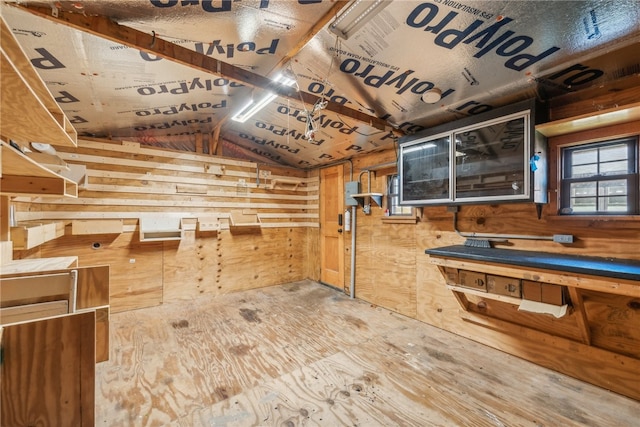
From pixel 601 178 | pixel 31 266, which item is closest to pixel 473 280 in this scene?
pixel 601 178

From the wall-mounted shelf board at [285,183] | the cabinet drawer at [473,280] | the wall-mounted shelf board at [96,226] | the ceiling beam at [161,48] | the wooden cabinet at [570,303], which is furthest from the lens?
the wall-mounted shelf board at [285,183]

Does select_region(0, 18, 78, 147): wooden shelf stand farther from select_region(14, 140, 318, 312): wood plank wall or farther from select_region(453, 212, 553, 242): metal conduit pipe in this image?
select_region(453, 212, 553, 242): metal conduit pipe

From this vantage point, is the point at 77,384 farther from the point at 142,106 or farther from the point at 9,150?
the point at 142,106

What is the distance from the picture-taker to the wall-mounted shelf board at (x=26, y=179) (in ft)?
4.32

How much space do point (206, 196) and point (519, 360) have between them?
425 cm

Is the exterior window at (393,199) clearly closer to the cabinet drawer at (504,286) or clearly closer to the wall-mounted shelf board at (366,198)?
the wall-mounted shelf board at (366,198)

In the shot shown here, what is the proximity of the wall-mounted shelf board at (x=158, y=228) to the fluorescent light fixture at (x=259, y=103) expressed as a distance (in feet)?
5.84

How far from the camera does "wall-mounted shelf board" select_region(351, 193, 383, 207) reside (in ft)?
11.9

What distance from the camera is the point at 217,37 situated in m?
1.92

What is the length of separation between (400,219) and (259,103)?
2186 mm

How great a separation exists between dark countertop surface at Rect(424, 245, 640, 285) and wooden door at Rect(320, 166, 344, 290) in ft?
6.87

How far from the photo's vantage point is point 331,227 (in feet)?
15.1

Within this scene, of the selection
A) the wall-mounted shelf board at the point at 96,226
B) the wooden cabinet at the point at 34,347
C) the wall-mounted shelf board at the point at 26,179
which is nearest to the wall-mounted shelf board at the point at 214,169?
the wall-mounted shelf board at the point at 96,226

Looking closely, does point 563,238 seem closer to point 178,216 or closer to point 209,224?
point 209,224
